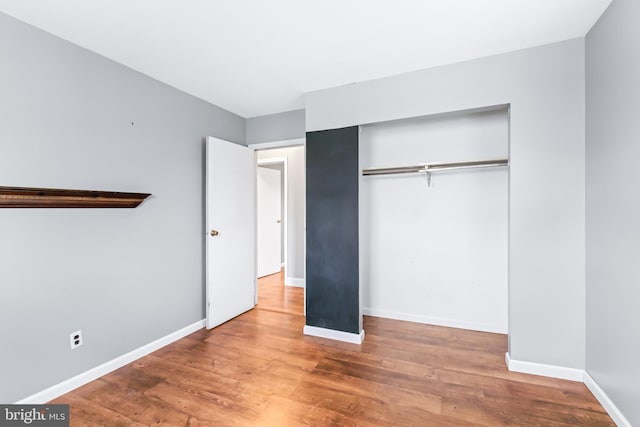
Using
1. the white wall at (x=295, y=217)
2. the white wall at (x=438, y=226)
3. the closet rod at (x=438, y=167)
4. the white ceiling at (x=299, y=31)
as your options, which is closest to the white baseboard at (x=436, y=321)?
the white wall at (x=438, y=226)

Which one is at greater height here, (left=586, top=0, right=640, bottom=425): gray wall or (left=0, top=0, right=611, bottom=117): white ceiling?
(left=0, top=0, right=611, bottom=117): white ceiling

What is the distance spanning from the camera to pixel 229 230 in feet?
11.5

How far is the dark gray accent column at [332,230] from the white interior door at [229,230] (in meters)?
1.03

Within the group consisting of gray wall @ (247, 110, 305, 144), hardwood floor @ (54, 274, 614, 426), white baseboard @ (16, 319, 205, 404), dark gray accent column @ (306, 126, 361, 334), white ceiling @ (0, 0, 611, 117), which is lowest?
hardwood floor @ (54, 274, 614, 426)

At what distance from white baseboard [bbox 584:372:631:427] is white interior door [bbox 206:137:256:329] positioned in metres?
3.27

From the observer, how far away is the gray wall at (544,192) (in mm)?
2150

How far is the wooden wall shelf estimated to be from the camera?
5.86 feet

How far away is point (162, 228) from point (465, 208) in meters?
3.07

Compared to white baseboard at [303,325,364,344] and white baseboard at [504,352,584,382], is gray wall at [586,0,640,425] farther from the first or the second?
white baseboard at [303,325,364,344]

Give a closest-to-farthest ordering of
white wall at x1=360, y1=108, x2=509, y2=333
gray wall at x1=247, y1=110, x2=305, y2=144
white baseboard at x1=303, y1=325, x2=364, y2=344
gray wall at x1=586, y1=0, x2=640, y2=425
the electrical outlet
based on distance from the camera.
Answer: gray wall at x1=586, y1=0, x2=640, y2=425
the electrical outlet
white baseboard at x1=303, y1=325, x2=364, y2=344
white wall at x1=360, y1=108, x2=509, y2=333
gray wall at x1=247, y1=110, x2=305, y2=144

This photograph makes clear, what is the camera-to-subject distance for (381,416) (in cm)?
181

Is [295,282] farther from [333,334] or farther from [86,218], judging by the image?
[86,218]

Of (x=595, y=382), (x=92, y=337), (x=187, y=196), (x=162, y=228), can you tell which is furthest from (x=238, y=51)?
(x=595, y=382)

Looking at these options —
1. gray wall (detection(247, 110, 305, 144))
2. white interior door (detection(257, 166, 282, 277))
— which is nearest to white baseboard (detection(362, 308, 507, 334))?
gray wall (detection(247, 110, 305, 144))
